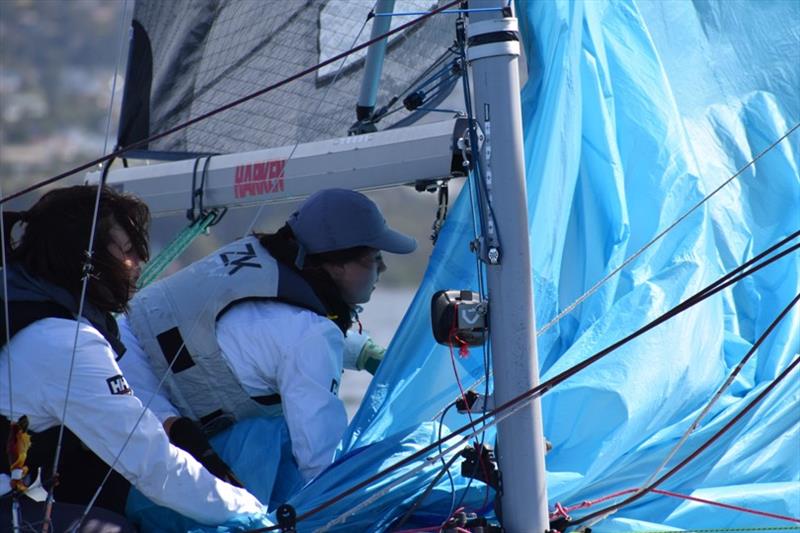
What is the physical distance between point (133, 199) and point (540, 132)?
0.92 m

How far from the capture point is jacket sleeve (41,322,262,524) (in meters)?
1.70

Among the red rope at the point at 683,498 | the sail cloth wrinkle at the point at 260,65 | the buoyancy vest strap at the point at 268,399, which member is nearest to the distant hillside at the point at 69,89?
the sail cloth wrinkle at the point at 260,65

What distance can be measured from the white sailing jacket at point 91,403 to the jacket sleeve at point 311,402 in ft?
1.04

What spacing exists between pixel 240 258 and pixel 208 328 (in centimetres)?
15

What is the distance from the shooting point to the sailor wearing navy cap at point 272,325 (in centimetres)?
207

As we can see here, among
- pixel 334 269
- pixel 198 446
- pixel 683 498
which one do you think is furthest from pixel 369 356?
pixel 683 498

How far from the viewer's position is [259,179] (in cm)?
266

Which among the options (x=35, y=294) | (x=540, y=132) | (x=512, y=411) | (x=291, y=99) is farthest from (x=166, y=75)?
(x=512, y=411)

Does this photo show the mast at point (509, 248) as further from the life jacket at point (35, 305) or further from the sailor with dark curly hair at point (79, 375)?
the life jacket at point (35, 305)

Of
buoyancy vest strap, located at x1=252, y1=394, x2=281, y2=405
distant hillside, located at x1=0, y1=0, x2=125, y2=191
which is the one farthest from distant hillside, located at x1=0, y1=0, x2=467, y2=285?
buoyancy vest strap, located at x1=252, y1=394, x2=281, y2=405

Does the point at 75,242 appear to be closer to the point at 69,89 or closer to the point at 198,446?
the point at 198,446

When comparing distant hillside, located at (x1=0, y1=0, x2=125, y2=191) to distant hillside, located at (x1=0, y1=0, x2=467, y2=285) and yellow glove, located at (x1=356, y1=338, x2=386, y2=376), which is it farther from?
yellow glove, located at (x1=356, y1=338, x2=386, y2=376)

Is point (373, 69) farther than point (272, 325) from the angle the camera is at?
Yes

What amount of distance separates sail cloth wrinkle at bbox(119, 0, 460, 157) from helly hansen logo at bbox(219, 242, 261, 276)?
821 millimetres
